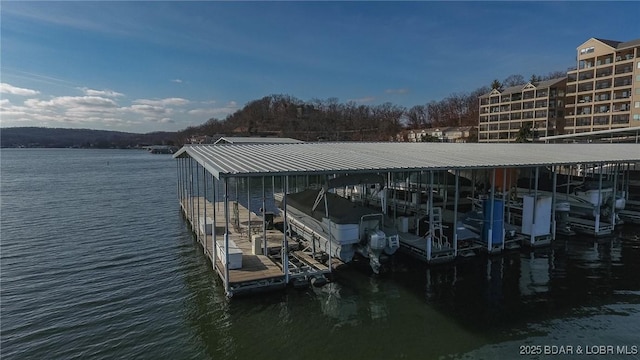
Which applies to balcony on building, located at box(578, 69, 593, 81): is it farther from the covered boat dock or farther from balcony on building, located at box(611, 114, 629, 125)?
the covered boat dock

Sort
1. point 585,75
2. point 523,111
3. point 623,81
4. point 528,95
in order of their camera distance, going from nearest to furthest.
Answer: point 623,81
point 585,75
point 528,95
point 523,111

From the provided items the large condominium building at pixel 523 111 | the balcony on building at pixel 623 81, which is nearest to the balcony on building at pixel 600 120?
the balcony on building at pixel 623 81

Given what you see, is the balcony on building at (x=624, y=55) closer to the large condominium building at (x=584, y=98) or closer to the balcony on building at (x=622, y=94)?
the large condominium building at (x=584, y=98)

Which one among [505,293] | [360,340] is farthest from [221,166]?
[505,293]

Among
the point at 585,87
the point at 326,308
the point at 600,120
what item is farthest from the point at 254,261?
the point at 585,87

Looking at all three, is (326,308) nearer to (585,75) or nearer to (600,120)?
(600,120)

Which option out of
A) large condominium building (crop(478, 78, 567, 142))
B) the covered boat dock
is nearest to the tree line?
large condominium building (crop(478, 78, 567, 142))

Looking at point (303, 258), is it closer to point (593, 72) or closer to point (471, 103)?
point (593, 72)
